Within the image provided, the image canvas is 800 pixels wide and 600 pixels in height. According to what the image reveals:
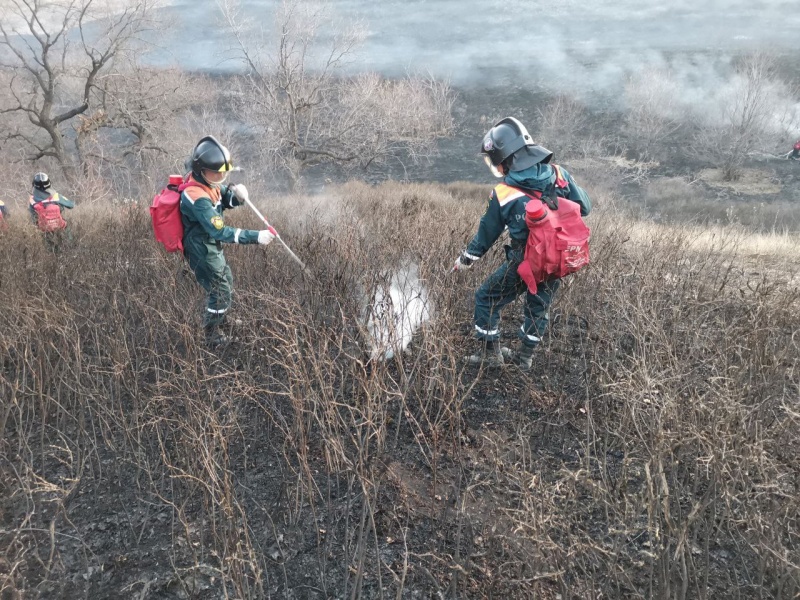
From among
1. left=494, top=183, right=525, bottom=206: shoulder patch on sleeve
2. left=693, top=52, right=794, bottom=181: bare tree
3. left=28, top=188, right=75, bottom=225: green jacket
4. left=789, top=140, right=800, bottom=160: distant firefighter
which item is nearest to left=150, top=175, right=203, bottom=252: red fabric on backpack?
left=494, top=183, right=525, bottom=206: shoulder patch on sleeve

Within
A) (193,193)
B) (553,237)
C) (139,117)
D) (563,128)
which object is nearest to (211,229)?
(193,193)

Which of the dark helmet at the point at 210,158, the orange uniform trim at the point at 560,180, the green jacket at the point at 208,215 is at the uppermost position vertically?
the dark helmet at the point at 210,158

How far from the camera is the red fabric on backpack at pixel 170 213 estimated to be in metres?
4.11

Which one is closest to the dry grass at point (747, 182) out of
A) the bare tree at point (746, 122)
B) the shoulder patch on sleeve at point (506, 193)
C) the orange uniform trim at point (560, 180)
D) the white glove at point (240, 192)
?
the bare tree at point (746, 122)

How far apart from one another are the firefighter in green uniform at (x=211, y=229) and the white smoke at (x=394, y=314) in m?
1.01

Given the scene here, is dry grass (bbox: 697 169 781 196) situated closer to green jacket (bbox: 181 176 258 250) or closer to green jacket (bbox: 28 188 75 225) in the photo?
green jacket (bbox: 28 188 75 225)

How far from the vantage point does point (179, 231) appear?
13.9 ft

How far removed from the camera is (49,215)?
709 centimetres

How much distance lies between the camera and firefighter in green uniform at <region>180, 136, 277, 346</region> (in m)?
4.04

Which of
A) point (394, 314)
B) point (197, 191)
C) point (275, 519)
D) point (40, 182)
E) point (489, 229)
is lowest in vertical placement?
point (275, 519)

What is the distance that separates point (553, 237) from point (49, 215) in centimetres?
672

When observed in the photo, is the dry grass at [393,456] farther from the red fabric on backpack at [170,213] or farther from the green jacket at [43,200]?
the green jacket at [43,200]

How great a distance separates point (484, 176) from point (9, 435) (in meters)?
29.8

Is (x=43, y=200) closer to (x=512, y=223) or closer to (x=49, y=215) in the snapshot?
(x=49, y=215)
